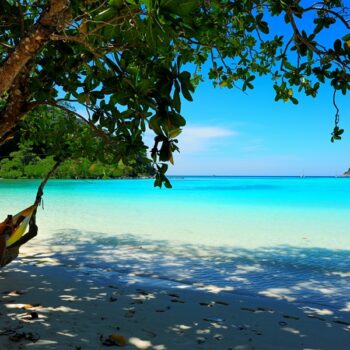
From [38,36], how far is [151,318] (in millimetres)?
2667

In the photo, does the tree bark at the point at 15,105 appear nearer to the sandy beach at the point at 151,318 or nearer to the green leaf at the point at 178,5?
the sandy beach at the point at 151,318

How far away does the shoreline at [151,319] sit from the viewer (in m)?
3.17

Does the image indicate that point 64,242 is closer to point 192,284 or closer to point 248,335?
point 192,284

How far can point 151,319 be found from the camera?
148 inches

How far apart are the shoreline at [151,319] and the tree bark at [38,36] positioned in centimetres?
192

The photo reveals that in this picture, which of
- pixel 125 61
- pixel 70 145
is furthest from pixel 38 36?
pixel 70 145

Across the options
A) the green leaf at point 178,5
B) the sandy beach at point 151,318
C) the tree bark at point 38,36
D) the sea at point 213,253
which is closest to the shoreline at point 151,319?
the sandy beach at point 151,318

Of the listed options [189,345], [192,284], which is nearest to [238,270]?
[192,284]

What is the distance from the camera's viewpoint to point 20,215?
418cm

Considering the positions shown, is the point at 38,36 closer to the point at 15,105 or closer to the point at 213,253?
the point at 15,105

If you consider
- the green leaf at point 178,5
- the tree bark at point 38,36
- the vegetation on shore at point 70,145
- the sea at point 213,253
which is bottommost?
the sea at point 213,253

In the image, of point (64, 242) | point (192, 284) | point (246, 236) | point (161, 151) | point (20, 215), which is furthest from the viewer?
point (246, 236)

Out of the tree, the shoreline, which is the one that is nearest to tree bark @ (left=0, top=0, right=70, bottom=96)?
the tree

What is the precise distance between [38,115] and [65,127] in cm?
176
